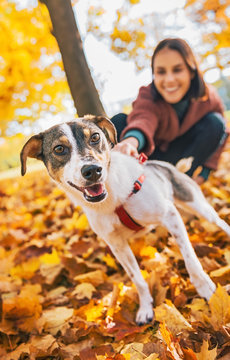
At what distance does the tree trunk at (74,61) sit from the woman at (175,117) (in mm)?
1048

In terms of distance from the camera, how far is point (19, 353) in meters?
1.83

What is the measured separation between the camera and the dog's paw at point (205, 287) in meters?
1.90

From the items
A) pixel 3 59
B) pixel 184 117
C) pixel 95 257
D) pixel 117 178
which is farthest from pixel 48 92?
pixel 117 178

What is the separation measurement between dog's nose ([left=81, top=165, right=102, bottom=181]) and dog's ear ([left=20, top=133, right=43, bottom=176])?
0.51 metres

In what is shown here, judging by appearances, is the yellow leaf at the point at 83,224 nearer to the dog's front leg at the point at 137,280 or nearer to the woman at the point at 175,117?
the woman at the point at 175,117

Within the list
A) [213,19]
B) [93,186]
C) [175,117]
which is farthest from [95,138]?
[213,19]

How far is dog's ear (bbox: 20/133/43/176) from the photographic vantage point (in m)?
2.00

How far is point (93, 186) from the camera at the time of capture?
1.83 metres

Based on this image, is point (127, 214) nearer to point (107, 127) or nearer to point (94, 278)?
point (107, 127)

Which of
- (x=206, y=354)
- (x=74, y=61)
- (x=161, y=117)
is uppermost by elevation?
(x=74, y=61)

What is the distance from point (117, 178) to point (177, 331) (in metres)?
0.98

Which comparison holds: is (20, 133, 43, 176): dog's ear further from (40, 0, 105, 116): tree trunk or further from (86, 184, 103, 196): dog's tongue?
(40, 0, 105, 116): tree trunk

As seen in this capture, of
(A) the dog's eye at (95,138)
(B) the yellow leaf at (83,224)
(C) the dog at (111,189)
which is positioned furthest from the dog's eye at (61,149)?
(B) the yellow leaf at (83,224)

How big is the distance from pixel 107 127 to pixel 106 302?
1317 millimetres
